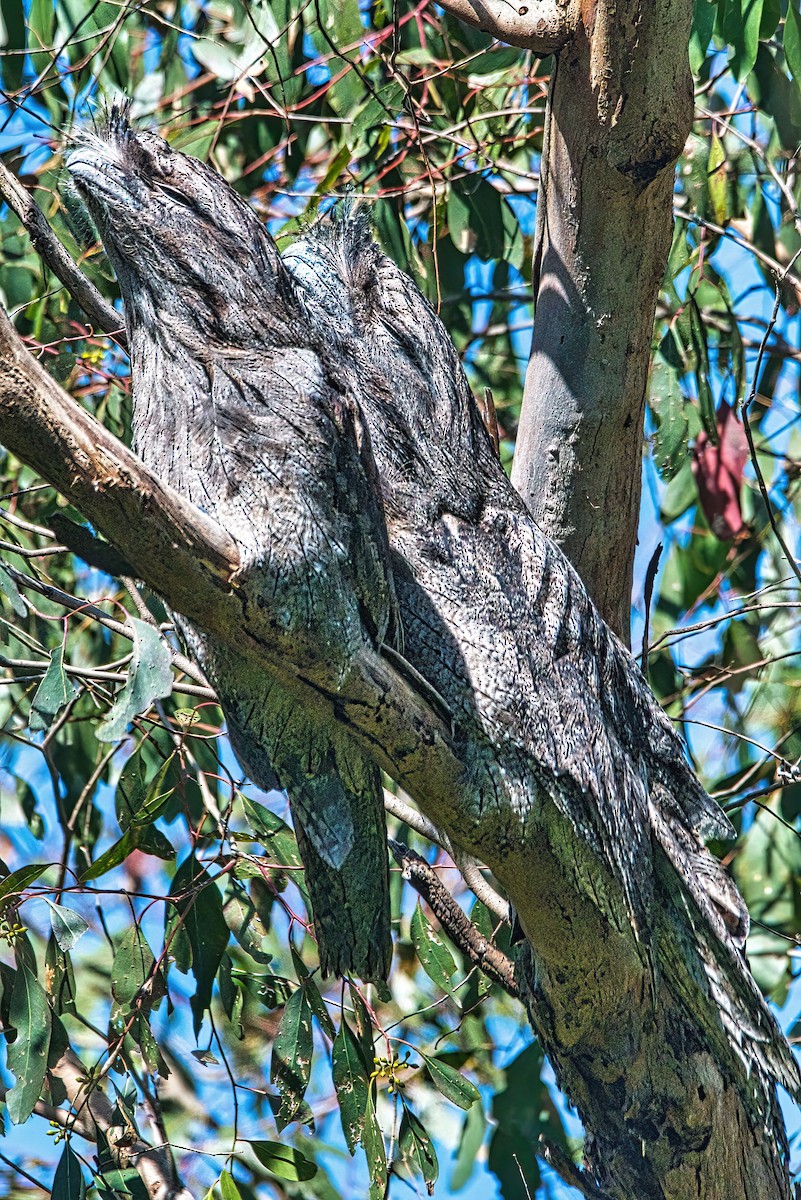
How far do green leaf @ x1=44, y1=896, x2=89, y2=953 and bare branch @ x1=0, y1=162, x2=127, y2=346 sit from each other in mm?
1155

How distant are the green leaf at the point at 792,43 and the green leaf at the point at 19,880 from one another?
8.16 ft

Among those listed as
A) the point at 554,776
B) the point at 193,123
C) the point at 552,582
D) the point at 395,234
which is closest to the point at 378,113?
the point at 395,234

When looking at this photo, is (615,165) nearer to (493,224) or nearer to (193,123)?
(493,224)

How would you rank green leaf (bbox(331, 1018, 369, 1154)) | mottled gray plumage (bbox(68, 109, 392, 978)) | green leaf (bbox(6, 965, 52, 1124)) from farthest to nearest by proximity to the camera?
green leaf (bbox(331, 1018, 369, 1154)) → green leaf (bbox(6, 965, 52, 1124)) → mottled gray plumage (bbox(68, 109, 392, 978))

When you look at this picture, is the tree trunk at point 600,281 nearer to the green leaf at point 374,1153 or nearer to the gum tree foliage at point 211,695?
the gum tree foliage at point 211,695

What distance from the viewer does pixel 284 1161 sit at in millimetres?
2627

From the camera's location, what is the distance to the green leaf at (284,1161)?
2600 mm

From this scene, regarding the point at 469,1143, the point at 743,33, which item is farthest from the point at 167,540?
the point at 469,1143

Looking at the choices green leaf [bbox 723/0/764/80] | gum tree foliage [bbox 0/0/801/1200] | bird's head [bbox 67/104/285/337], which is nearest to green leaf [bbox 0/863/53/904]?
gum tree foliage [bbox 0/0/801/1200]

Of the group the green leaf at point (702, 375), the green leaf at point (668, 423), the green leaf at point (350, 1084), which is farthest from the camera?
the green leaf at point (702, 375)

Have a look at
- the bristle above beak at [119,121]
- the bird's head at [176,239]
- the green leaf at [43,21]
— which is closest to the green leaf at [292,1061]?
the bird's head at [176,239]

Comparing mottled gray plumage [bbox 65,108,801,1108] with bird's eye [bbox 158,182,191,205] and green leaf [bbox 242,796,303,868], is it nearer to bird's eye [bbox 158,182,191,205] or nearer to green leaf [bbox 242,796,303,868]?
bird's eye [bbox 158,182,191,205]

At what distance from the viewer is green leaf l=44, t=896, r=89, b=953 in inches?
94.2

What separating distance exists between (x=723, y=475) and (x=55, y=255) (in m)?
2.05
